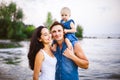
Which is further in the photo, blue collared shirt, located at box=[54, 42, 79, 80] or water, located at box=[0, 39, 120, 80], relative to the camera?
water, located at box=[0, 39, 120, 80]

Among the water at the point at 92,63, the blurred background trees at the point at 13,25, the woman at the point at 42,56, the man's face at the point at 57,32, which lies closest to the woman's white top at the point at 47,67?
the woman at the point at 42,56

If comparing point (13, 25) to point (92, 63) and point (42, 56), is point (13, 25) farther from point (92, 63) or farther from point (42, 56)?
point (42, 56)

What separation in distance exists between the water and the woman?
2297mm

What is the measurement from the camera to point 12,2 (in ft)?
15.5

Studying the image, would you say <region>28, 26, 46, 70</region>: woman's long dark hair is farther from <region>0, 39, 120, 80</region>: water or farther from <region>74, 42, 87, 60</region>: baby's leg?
<region>0, 39, 120, 80</region>: water

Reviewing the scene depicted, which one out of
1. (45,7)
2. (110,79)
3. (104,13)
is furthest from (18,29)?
(110,79)

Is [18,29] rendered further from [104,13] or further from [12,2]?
[104,13]

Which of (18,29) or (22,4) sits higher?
(22,4)

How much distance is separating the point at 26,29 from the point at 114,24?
4.55ft

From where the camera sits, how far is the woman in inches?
61.9

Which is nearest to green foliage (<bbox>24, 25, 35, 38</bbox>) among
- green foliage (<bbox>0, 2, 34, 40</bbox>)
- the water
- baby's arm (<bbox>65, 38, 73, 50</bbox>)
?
green foliage (<bbox>0, 2, 34, 40</bbox>)

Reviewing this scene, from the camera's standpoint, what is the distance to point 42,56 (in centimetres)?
158

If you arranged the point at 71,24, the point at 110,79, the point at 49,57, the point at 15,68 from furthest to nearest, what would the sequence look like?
the point at 15,68
the point at 110,79
the point at 71,24
the point at 49,57

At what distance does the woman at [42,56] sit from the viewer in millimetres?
1573
